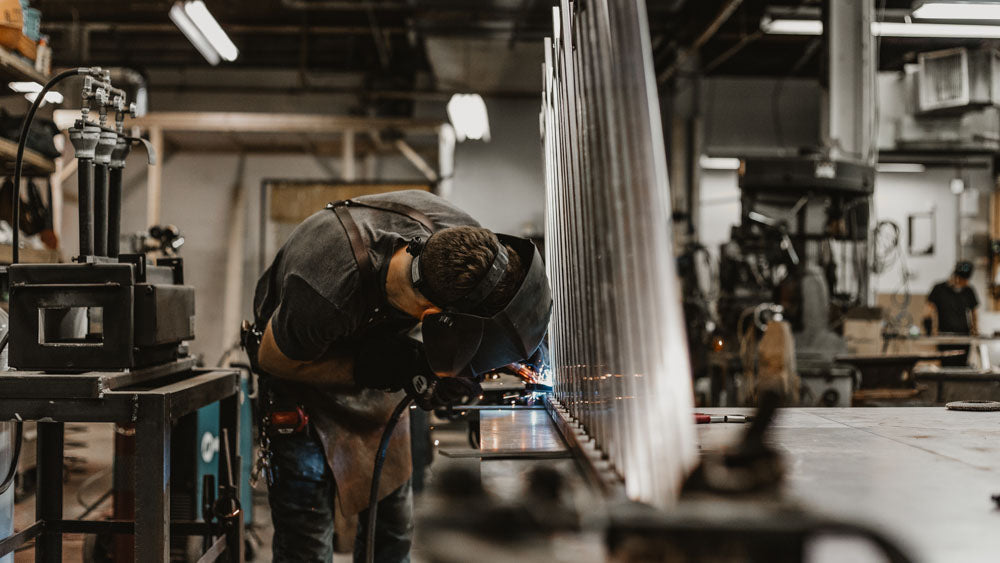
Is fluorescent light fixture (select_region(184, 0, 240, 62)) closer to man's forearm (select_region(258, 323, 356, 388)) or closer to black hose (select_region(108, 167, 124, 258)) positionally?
black hose (select_region(108, 167, 124, 258))

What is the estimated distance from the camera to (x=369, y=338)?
1.78 metres

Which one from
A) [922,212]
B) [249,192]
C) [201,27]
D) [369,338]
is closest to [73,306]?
[369,338]

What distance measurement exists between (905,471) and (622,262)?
0.57 meters

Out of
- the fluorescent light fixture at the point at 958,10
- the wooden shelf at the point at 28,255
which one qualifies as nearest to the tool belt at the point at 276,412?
the wooden shelf at the point at 28,255

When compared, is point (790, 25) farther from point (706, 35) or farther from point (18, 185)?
point (18, 185)

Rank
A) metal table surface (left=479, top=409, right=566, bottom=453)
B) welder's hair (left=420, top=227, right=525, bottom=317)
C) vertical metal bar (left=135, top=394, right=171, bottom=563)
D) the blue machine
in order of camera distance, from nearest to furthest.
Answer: metal table surface (left=479, top=409, right=566, bottom=453) → welder's hair (left=420, top=227, right=525, bottom=317) → vertical metal bar (left=135, top=394, right=171, bottom=563) → the blue machine

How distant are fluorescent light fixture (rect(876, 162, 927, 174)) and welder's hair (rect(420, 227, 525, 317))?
9.17 metres

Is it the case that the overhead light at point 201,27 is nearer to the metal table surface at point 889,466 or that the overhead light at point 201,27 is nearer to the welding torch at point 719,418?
the metal table surface at point 889,466

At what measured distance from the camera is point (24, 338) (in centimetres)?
158

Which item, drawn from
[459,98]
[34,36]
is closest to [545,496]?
[34,36]

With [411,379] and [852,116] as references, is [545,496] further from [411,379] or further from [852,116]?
[852,116]

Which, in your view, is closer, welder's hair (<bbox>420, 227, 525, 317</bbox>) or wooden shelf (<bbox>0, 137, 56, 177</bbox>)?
welder's hair (<bbox>420, 227, 525, 317</bbox>)

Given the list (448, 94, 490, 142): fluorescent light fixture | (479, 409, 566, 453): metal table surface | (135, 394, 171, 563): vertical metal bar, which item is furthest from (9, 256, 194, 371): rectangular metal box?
(448, 94, 490, 142): fluorescent light fixture

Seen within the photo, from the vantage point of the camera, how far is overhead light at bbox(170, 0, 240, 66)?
194 inches
